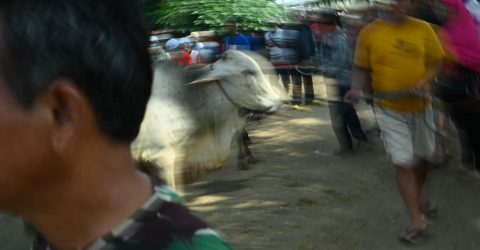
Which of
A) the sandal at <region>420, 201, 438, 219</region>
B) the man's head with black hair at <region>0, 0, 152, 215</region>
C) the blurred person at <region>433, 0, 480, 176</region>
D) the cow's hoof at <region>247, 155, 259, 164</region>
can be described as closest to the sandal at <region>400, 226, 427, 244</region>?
the sandal at <region>420, 201, 438, 219</region>

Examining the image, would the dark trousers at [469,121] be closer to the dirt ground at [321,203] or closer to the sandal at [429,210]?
the dirt ground at [321,203]

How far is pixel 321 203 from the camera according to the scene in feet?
21.0

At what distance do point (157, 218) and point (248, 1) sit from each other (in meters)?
3.91

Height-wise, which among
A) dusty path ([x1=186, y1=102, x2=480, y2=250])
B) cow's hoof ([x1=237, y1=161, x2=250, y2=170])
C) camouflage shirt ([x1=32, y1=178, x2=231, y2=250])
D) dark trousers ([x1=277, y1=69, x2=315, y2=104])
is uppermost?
camouflage shirt ([x1=32, y1=178, x2=231, y2=250])

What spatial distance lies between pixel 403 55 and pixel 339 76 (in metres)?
4.12

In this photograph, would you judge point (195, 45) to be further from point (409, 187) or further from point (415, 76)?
point (409, 187)

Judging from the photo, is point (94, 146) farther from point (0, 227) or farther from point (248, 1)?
point (0, 227)

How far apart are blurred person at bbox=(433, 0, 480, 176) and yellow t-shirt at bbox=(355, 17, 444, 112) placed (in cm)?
86

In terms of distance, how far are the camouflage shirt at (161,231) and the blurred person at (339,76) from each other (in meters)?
6.86

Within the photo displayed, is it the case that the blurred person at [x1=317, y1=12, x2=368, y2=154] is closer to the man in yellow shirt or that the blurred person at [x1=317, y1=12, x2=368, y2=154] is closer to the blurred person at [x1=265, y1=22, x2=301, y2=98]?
the blurred person at [x1=265, y1=22, x2=301, y2=98]

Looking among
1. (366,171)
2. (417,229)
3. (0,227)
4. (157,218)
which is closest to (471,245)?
(417,229)

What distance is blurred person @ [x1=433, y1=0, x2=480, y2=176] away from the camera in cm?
567

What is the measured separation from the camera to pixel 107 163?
125 centimetres

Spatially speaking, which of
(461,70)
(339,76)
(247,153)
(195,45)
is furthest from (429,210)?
(339,76)
